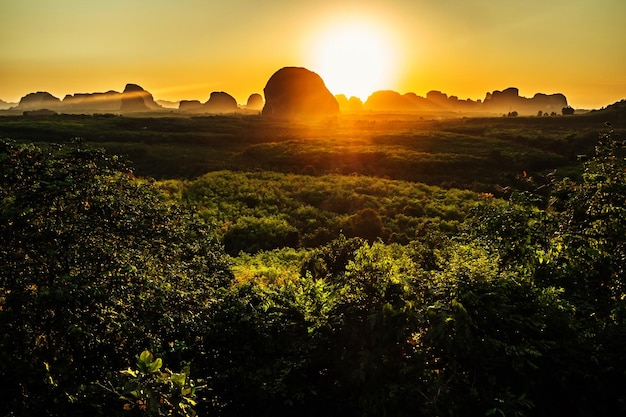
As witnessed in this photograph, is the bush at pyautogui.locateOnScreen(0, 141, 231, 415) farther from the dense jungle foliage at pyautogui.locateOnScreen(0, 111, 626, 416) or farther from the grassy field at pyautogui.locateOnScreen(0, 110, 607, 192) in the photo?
the grassy field at pyautogui.locateOnScreen(0, 110, 607, 192)

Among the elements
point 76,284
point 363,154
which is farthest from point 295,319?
point 363,154

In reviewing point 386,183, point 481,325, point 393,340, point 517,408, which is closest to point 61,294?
point 393,340

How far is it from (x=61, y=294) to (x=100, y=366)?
1644 mm

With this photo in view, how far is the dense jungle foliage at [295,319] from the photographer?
6340 mm

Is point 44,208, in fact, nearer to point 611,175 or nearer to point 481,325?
point 481,325

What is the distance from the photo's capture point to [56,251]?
7.04m

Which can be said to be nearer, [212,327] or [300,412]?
[300,412]

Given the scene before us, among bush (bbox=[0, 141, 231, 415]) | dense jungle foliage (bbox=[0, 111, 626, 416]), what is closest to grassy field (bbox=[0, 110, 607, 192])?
dense jungle foliage (bbox=[0, 111, 626, 416])

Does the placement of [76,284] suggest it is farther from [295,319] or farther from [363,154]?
[363,154]

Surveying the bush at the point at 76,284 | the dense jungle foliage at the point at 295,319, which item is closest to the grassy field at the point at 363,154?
the dense jungle foliage at the point at 295,319

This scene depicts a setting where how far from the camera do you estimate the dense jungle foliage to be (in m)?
6.34

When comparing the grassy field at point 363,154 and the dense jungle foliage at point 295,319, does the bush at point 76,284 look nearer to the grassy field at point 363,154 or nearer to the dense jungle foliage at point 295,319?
the dense jungle foliage at point 295,319

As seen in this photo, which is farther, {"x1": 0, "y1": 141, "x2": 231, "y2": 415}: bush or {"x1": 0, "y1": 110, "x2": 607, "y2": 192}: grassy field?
{"x1": 0, "y1": 110, "x2": 607, "y2": 192}: grassy field

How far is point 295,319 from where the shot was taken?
8.87 meters
